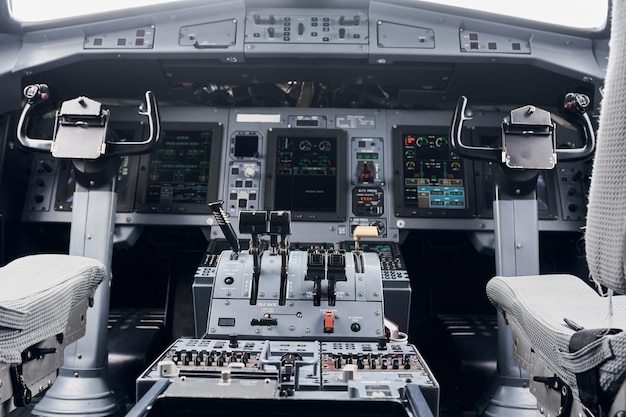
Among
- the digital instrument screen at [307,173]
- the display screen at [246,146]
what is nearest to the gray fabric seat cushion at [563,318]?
the digital instrument screen at [307,173]

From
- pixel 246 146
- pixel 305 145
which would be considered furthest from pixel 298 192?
pixel 246 146

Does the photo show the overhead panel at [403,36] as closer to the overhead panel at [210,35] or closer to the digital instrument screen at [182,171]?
the overhead panel at [210,35]

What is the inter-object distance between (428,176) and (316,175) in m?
0.64

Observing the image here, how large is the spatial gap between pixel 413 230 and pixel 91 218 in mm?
1715

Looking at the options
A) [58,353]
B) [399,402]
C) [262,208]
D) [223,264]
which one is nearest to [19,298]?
[58,353]

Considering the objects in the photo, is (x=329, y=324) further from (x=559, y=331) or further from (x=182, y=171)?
(x=182, y=171)

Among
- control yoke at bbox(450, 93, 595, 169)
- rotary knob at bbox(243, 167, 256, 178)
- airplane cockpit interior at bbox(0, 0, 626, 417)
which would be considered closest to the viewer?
airplane cockpit interior at bbox(0, 0, 626, 417)

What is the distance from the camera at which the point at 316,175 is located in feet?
10.6

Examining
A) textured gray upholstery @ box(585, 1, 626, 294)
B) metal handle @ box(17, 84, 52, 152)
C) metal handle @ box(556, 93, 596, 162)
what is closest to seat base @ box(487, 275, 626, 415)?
textured gray upholstery @ box(585, 1, 626, 294)

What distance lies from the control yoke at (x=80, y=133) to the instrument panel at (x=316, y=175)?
66 cm

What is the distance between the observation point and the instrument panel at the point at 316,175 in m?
3.14

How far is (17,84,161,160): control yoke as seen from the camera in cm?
249

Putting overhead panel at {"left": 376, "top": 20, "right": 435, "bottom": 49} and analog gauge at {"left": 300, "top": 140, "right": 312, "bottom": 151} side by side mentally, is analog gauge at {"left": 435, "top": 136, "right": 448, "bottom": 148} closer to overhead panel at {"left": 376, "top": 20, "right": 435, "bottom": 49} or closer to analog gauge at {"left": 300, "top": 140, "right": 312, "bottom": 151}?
overhead panel at {"left": 376, "top": 20, "right": 435, "bottom": 49}

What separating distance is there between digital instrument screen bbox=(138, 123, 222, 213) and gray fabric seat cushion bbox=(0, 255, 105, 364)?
55.0 inches
